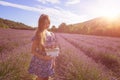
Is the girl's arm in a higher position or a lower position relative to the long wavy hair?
lower

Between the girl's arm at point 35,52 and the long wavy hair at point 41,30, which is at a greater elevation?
the long wavy hair at point 41,30

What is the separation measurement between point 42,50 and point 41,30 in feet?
0.98

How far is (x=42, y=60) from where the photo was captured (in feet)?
12.4

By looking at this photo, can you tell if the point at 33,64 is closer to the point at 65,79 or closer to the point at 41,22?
the point at 41,22

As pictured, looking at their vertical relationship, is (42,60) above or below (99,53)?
above

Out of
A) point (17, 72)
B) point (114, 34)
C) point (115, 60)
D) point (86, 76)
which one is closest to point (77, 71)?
point (86, 76)

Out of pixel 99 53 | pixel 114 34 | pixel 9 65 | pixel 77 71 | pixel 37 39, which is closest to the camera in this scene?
pixel 37 39

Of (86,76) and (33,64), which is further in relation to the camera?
(86,76)

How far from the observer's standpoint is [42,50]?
368cm

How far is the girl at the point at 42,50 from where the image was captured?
12.0 ft

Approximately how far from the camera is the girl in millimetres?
3648

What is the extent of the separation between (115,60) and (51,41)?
7.14 meters

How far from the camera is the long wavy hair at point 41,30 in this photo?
3633 mm

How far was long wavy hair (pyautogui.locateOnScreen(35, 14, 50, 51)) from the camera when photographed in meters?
3.63
